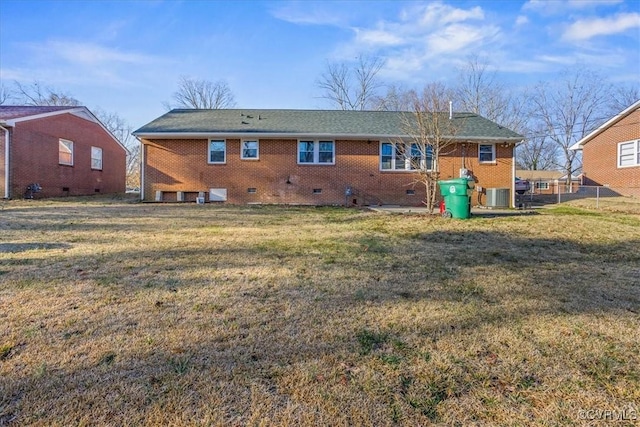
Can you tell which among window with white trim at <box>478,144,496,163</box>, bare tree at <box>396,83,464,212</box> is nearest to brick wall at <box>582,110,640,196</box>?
window with white trim at <box>478,144,496,163</box>

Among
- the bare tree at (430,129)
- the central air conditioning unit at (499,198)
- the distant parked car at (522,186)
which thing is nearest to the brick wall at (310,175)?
the central air conditioning unit at (499,198)

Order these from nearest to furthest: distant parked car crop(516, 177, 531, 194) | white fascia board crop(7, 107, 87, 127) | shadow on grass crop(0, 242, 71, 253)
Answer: shadow on grass crop(0, 242, 71, 253) → white fascia board crop(7, 107, 87, 127) → distant parked car crop(516, 177, 531, 194)

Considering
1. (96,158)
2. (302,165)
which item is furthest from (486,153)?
(96,158)

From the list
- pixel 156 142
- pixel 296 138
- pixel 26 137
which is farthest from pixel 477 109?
pixel 26 137

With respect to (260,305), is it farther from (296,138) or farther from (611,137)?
(611,137)

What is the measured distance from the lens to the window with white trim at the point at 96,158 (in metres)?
20.6

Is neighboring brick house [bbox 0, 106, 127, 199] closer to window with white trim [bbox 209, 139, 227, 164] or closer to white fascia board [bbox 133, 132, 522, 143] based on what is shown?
white fascia board [bbox 133, 132, 522, 143]

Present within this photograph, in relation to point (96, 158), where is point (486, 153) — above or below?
below

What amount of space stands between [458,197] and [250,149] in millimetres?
8964

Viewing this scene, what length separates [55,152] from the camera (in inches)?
701

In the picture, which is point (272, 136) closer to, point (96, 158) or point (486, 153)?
point (486, 153)

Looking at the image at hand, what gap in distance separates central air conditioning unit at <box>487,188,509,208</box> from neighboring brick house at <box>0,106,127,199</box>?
63.9ft

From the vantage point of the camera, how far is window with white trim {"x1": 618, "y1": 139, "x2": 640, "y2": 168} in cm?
1883

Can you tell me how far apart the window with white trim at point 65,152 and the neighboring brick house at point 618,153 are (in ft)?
92.1
